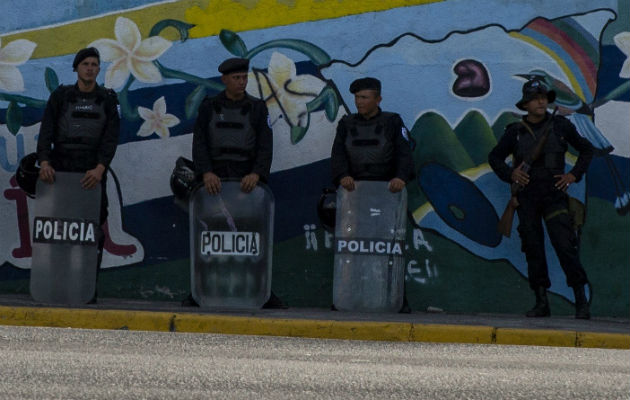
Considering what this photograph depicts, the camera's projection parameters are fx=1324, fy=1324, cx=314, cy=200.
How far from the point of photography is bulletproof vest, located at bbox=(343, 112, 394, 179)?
432 inches

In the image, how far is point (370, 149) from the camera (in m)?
11.0

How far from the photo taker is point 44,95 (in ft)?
40.7

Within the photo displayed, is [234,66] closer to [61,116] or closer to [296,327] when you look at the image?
[61,116]

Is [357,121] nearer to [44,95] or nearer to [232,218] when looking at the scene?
[232,218]

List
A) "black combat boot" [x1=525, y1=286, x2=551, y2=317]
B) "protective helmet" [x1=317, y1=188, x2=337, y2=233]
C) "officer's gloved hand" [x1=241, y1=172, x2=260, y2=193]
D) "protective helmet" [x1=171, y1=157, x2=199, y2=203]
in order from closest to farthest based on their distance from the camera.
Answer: "officer's gloved hand" [x1=241, y1=172, x2=260, y2=193] → "black combat boot" [x1=525, y1=286, x2=551, y2=317] → "protective helmet" [x1=317, y1=188, x2=337, y2=233] → "protective helmet" [x1=171, y1=157, x2=199, y2=203]

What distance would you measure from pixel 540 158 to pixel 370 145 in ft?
4.67

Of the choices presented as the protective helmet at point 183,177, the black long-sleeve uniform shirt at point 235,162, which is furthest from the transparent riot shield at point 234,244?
the protective helmet at point 183,177

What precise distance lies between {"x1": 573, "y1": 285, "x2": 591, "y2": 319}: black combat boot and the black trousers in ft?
0.26

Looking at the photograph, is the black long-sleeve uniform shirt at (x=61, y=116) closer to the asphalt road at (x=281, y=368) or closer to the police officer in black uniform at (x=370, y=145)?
the police officer in black uniform at (x=370, y=145)

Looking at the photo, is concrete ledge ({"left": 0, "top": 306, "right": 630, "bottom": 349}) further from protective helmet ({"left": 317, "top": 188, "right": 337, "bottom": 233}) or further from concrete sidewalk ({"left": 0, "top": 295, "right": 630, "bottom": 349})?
protective helmet ({"left": 317, "top": 188, "right": 337, "bottom": 233})

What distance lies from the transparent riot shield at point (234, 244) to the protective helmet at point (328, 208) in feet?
2.38


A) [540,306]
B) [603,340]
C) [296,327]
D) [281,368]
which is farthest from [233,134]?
[281,368]

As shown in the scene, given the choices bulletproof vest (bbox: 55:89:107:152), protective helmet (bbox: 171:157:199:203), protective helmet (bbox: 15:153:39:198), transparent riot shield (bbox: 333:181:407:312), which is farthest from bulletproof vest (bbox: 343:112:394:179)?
protective helmet (bbox: 15:153:39:198)

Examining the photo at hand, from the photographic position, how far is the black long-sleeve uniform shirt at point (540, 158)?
36.2ft
